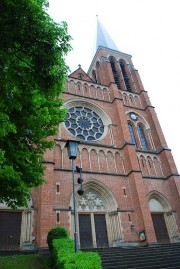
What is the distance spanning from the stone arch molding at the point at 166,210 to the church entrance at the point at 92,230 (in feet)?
Answer: 13.5

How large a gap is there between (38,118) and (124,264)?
7.25 meters

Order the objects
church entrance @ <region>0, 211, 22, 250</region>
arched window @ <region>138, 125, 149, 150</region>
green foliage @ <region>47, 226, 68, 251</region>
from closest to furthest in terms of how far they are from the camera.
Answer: green foliage @ <region>47, 226, 68, 251</region> → church entrance @ <region>0, 211, 22, 250</region> → arched window @ <region>138, 125, 149, 150</region>

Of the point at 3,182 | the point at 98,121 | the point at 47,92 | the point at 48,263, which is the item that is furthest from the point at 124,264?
the point at 98,121

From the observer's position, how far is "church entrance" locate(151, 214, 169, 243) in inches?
608

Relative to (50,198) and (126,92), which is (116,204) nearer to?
(50,198)

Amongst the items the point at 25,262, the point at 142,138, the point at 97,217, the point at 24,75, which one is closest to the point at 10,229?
the point at 25,262

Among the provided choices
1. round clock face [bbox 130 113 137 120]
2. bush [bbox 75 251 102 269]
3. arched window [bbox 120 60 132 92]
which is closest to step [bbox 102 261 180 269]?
bush [bbox 75 251 102 269]

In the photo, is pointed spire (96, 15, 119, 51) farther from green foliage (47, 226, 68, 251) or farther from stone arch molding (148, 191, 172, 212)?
green foliage (47, 226, 68, 251)

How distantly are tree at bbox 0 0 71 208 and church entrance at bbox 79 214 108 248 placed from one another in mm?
7023

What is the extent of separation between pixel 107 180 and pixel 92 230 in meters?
3.47

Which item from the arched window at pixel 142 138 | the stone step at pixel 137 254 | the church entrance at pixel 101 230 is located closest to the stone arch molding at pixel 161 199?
the church entrance at pixel 101 230

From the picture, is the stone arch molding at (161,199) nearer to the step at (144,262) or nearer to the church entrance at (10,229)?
the step at (144,262)

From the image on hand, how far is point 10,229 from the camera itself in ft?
39.7

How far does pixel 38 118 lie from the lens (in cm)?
731
